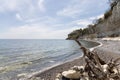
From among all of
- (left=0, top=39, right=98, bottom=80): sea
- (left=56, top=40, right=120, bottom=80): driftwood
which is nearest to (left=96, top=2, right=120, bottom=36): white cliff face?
(left=0, top=39, right=98, bottom=80): sea

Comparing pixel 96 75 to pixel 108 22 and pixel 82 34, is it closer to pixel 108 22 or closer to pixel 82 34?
pixel 108 22

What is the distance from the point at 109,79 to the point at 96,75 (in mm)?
662

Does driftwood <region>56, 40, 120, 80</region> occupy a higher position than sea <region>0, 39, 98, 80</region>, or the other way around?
driftwood <region>56, 40, 120, 80</region>

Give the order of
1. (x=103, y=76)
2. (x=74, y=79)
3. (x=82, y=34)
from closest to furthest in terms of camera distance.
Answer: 1. (x=103, y=76)
2. (x=74, y=79)
3. (x=82, y=34)

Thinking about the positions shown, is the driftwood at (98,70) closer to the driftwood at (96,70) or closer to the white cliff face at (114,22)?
the driftwood at (96,70)

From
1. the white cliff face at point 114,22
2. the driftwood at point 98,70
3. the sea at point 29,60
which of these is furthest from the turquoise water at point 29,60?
the white cliff face at point 114,22

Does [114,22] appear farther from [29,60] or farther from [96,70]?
[96,70]

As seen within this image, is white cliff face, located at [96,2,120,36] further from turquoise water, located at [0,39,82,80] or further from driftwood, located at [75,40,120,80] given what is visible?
driftwood, located at [75,40,120,80]

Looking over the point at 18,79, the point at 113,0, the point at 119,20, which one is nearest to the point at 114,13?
the point at 119,20

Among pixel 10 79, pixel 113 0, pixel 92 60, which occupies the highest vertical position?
pixel 113 0

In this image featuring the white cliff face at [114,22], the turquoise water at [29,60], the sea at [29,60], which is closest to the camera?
the sea at [29,60]

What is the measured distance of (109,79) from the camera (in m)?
8.66

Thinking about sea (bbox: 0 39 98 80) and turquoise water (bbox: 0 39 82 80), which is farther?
turquoise water (bbox: 0 39 82 80)

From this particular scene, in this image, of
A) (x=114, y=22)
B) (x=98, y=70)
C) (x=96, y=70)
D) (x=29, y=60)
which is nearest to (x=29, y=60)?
(x=29, y=60)
